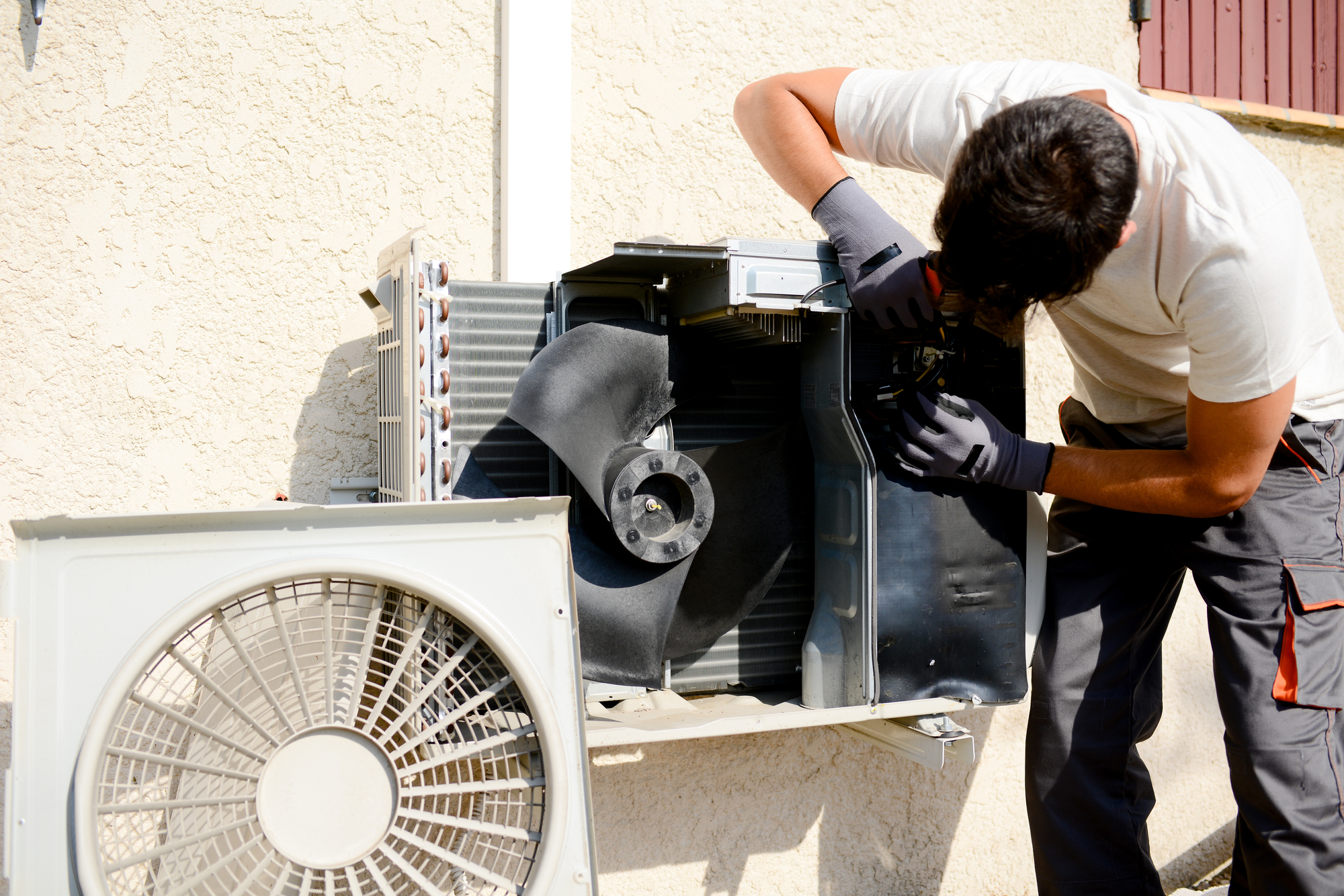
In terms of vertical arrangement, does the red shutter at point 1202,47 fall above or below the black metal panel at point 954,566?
above

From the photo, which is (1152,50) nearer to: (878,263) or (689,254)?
(878,263)

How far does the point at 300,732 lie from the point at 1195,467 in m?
1.54

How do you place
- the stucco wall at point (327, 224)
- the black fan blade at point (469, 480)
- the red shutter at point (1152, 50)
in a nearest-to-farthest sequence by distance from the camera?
the black fan blade at point (469, 480), the stucco wall at point (327, 224), the red shutter at point (1152, 50)

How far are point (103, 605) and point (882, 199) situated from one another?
83.5 inches

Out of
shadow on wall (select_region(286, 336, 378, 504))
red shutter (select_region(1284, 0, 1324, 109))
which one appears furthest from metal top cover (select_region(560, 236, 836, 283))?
red shutter (select_region(1284, 0, 1324, 109))

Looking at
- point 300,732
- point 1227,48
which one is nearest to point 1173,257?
point 300,732

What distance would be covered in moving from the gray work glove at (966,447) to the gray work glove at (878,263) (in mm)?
175

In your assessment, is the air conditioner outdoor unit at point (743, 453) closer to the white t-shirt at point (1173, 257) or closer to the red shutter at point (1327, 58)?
the white t-shirt at point (1173, 257)

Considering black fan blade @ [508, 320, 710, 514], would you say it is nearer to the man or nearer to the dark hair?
the man

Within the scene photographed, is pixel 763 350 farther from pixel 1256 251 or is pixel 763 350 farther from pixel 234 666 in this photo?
pixel 234 666

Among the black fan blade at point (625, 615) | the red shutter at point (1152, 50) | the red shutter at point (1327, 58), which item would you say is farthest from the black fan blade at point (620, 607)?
the red shutter at point (1327, 58)

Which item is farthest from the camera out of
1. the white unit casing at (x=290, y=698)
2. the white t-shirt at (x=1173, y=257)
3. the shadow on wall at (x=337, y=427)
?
the shadow on wall at (x=337, y=427)

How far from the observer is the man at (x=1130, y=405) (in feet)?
4.63

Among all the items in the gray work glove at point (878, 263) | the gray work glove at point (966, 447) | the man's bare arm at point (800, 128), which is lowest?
the gray work glove at point (966, 447)
